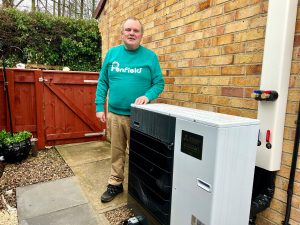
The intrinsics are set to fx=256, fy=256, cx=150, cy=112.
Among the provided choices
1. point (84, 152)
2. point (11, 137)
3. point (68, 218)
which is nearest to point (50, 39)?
point (11, 137)

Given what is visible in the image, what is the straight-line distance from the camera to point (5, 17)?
6484 millimetres

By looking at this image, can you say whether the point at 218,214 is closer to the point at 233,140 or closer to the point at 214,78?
the point at 233,140

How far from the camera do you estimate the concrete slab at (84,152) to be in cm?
412

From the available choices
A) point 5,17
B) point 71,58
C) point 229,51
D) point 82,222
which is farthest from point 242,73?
point 5,17

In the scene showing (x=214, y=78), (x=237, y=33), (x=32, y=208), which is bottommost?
(x=32, y=208)

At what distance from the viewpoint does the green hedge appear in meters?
6.60

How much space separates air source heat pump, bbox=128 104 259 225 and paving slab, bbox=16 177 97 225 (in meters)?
0.93

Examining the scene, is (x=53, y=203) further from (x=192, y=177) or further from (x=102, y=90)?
(x=192, y=177)

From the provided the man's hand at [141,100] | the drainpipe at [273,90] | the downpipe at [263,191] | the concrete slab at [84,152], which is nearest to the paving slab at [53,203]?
A: the concrete slab at [84,152]

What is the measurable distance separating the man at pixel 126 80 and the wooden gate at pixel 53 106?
2.39 meters

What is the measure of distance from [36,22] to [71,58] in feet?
4.14

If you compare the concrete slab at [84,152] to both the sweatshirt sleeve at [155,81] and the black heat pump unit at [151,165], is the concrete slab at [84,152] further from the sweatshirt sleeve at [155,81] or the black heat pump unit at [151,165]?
the sweatshirt sleeve at [155,81]

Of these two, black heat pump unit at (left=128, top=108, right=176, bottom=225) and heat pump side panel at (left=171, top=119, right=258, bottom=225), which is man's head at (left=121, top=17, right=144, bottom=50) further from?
heat pump side panel at (left=171, top=119, right=258, bottom=225)

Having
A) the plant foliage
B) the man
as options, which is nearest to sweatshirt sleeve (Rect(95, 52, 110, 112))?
the man
